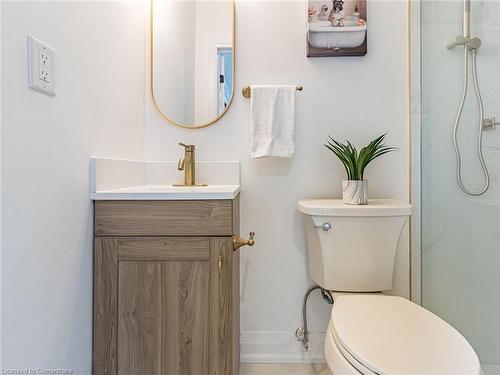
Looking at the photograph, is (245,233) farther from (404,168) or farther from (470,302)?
(470,302)

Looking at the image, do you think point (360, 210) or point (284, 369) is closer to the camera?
point (360, 210)

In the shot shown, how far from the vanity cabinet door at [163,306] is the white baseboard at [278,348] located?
1.65 ft

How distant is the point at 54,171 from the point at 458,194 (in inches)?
Result: 52.7

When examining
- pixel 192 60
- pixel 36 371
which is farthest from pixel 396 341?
pixel 192 60

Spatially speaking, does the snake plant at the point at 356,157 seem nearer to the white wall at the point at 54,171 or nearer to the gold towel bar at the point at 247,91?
the gold towel bar at the point at 247,91

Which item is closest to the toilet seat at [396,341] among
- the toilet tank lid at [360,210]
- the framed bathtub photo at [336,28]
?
the toilet tank lid at [360,210]

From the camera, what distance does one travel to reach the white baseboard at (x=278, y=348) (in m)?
1.51

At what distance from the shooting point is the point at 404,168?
59.1 inches

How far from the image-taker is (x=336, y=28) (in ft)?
4.73

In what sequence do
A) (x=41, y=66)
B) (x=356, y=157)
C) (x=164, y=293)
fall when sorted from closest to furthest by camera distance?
(x=41, y=66)
(x=164, y=293)
(x=356, y=157)

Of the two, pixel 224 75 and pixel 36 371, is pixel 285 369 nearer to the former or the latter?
pixel 36 371

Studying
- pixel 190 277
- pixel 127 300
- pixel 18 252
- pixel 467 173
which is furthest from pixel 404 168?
pixel 18 252

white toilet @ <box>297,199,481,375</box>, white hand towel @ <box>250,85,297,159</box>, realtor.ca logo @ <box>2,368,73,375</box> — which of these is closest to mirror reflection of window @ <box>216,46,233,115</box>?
white hand towel @ <box>250,85,297,159</box>

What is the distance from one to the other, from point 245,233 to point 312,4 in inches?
40.6
